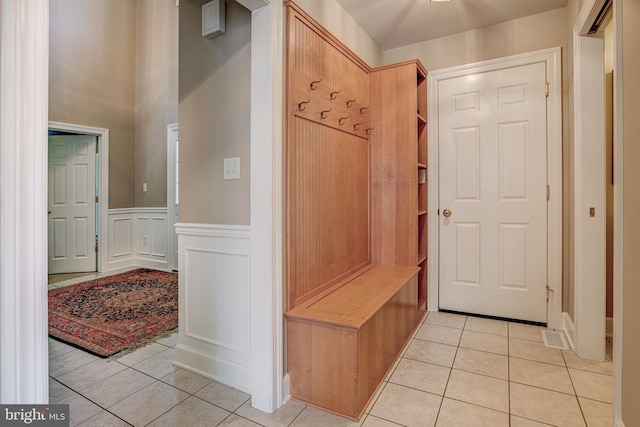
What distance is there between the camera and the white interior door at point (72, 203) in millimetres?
4648

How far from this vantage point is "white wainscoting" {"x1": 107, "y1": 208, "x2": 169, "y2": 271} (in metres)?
4.82

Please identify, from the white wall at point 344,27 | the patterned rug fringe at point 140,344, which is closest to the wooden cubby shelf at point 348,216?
the white wall at point 344,27

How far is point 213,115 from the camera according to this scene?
6.46ft

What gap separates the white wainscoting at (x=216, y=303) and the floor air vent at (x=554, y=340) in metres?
2.13

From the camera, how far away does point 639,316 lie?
3.71 ft

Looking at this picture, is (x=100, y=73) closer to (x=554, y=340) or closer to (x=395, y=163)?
(x=395, y=163)

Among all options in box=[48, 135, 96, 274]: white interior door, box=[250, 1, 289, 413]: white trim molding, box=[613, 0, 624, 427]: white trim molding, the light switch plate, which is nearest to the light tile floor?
box=[250, 1, 289, 413]: white trim molding

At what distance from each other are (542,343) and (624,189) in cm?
158

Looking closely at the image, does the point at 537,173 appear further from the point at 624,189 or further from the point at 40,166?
the point at 40,166

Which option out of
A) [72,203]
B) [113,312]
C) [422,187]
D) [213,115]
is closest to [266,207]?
[213,115]

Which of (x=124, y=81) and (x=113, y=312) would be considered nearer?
(x=113, y=312)

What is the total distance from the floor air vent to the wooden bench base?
1.25 meters

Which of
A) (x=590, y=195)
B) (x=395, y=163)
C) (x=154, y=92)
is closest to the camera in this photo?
(x=590, y=195)

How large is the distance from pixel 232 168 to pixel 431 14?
2064mm
